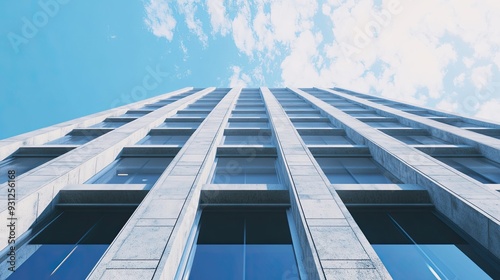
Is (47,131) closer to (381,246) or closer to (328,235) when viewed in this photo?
(328,235)

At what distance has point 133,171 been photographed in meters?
10.8

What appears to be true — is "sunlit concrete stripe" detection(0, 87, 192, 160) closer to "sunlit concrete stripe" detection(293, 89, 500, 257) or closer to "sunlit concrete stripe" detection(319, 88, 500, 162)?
"sunlit concrete stripe" detection(293, 89, 500, 257)

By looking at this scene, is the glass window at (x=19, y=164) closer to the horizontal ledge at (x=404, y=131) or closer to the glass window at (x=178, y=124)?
the glass window at (x=178, y=124)

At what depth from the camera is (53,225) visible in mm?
7422

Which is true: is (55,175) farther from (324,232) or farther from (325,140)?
(325,140)

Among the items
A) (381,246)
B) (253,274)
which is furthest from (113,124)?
(381,246)

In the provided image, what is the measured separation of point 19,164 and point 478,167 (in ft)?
60.1

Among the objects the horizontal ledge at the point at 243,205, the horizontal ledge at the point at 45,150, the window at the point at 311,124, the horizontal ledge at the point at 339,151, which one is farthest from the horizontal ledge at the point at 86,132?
the window at the point at 311,124

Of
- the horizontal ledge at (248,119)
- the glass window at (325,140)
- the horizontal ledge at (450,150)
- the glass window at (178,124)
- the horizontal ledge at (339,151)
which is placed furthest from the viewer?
the horizontal ledge at (248,119)

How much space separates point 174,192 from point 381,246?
551 cm

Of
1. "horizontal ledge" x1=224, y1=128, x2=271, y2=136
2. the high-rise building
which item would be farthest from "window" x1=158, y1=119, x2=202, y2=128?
the high-rise building

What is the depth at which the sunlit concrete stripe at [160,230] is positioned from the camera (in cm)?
502

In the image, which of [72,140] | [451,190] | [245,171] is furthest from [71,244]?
[451,190]

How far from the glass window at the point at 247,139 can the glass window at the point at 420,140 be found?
23.6ft
